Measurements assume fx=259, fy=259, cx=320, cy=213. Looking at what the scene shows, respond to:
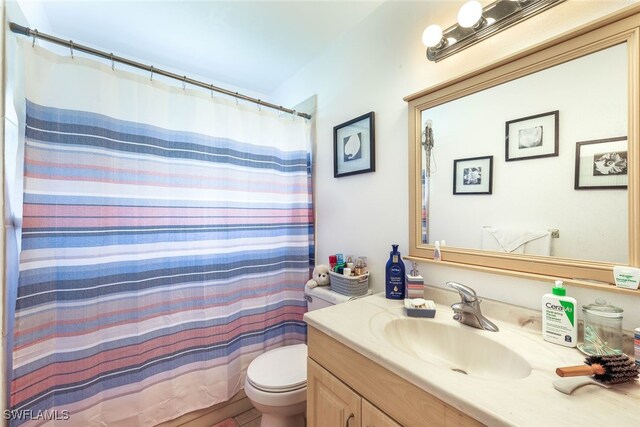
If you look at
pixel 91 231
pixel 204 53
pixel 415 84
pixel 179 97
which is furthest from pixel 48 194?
pixel 415 84

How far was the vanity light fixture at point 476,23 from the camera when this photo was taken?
0.89 m

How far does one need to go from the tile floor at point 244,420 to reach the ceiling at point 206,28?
2.32 m

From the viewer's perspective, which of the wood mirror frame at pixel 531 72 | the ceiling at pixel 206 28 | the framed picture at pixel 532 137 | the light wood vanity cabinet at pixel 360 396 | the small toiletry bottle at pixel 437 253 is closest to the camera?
the light wood vanity cabinet at pixel 360 396

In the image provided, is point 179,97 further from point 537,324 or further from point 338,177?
point 537,324

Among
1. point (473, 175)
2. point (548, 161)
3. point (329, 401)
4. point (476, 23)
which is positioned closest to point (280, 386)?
point (329, 401)

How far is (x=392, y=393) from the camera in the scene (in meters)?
0.70

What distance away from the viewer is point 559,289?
0.78 m

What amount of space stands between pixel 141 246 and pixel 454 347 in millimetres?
1429

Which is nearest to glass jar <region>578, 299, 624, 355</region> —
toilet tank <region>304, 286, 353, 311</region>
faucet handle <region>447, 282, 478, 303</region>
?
faucet handle <region>447, 282, 478, 303</region>

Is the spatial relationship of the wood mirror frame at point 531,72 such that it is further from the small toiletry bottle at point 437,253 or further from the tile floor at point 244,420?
the tile floor at point 244,420

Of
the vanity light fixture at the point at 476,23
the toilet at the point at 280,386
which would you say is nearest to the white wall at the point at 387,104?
the vanity light fixture at the point at 476,23

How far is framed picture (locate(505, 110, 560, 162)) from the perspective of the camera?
0.86 meters

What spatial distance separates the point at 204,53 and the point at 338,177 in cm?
123

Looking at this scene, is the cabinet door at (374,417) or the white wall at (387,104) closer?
the cabinet door at (374,417)
